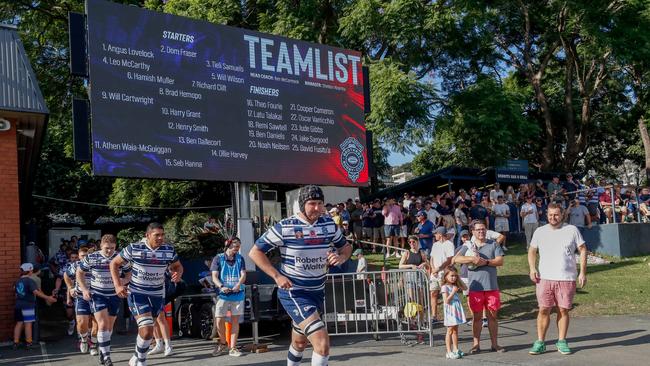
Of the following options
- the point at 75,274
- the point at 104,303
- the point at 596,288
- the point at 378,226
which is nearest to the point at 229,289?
the point at 104,303

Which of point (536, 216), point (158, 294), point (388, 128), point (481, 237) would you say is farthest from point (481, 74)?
point (158, 294)

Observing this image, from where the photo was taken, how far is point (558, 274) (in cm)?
876

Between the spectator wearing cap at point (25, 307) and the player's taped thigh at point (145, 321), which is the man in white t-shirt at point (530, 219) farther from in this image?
the player's taped thigh at point (145, 321)

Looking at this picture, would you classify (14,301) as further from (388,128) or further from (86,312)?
(388,128)

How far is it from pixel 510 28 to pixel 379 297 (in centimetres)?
2352

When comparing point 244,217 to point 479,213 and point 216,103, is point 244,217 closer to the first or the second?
point 216,103

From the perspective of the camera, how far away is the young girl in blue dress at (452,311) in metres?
9.01

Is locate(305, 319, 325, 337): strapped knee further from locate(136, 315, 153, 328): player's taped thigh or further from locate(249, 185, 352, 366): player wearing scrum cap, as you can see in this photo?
locate(136, 315, 153, 328): player's taped thigh

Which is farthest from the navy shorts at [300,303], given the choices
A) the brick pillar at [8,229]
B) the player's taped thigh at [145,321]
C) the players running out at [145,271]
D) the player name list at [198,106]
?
the brick pillar at [8,229]

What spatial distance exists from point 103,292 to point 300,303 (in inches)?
173

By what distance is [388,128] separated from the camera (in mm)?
22266

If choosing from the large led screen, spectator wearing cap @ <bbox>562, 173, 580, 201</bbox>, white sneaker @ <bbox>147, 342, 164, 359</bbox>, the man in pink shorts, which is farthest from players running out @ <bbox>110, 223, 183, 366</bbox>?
spectator wearing cap @ <bbox>562, 173, 580, 201</bbox>

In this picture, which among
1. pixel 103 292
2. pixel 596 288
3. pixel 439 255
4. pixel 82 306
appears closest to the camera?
pixel 103 292

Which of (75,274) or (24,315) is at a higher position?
(75,274)
